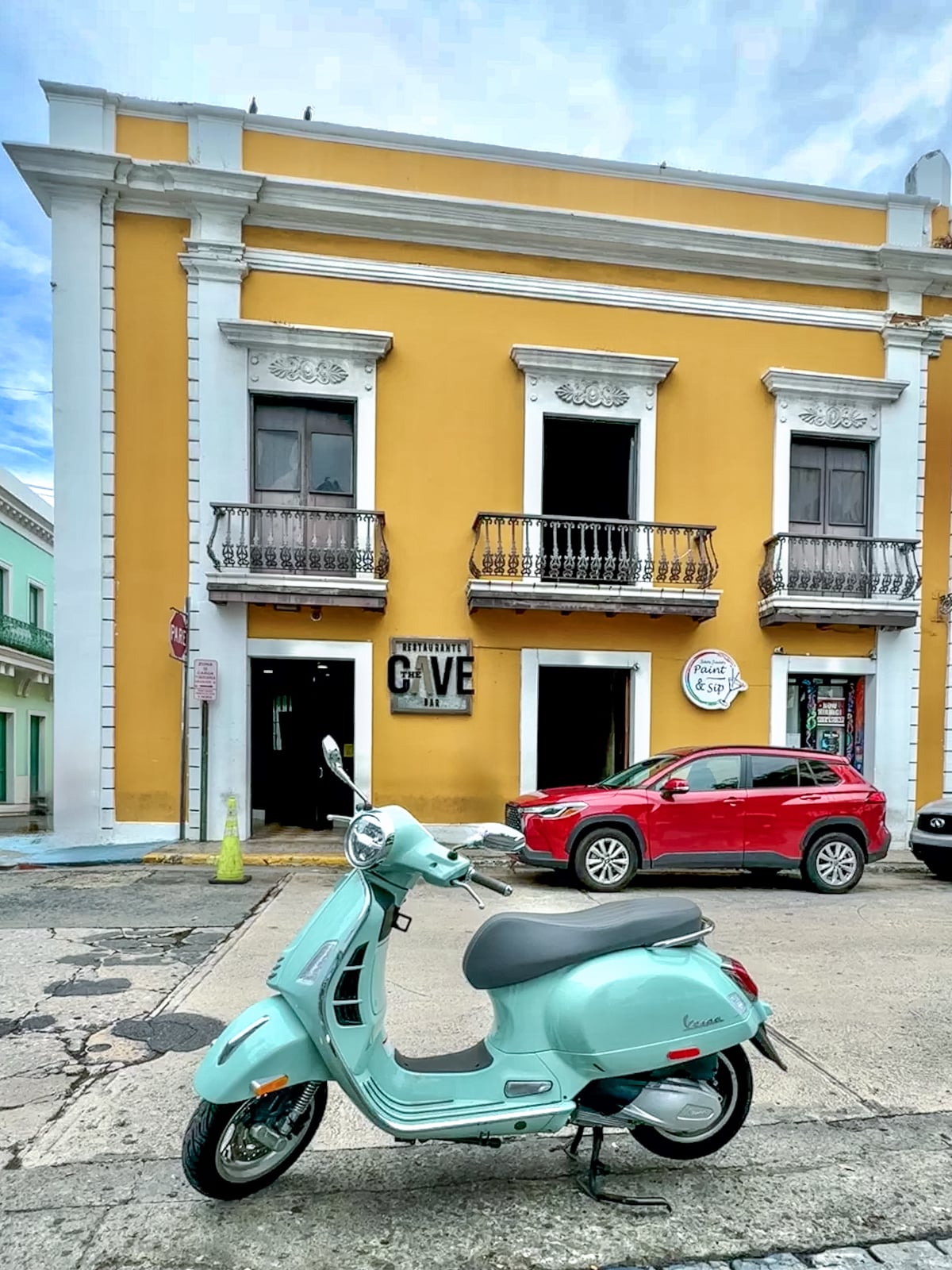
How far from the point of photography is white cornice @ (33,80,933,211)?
431 inches

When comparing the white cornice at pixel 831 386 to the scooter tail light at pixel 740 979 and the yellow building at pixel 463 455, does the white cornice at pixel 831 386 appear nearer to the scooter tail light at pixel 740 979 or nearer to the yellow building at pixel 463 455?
the yellow building at pixel 463 455

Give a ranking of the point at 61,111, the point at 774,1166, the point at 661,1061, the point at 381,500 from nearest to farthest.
A: the point at 661,1061 → the point at 774,1166 → the point at 61,111 → the point at 381,500

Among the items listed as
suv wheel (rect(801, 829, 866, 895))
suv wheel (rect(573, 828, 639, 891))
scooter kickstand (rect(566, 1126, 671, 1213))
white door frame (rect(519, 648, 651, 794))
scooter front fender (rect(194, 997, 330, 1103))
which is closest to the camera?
scooter front fender (rect(194, 997, 330, 1103))

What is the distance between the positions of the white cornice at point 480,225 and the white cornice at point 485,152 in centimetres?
80

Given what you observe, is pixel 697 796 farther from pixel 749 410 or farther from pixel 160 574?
pixel 160 574

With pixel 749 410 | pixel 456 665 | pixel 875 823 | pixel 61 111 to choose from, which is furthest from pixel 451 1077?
pixel 61 111

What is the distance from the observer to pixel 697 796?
8531 mm

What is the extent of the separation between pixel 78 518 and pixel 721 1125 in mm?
10593

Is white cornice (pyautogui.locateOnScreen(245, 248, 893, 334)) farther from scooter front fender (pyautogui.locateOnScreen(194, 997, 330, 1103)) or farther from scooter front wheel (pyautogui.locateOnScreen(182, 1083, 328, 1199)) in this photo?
scooter front wheel (pyautogui.locateOnScreen(182, 1083, 328, 1199))

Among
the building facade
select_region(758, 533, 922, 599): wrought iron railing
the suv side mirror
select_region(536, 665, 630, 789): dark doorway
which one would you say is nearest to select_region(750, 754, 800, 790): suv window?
the suv side mirror

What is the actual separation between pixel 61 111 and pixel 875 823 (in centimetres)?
1388

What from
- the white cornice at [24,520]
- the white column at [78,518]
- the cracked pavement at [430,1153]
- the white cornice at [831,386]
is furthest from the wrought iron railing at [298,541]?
the white cornice at [24,520]

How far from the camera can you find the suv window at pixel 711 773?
28.5 ft

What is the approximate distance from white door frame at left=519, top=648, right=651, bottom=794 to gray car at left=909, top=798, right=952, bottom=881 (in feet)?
12.1
